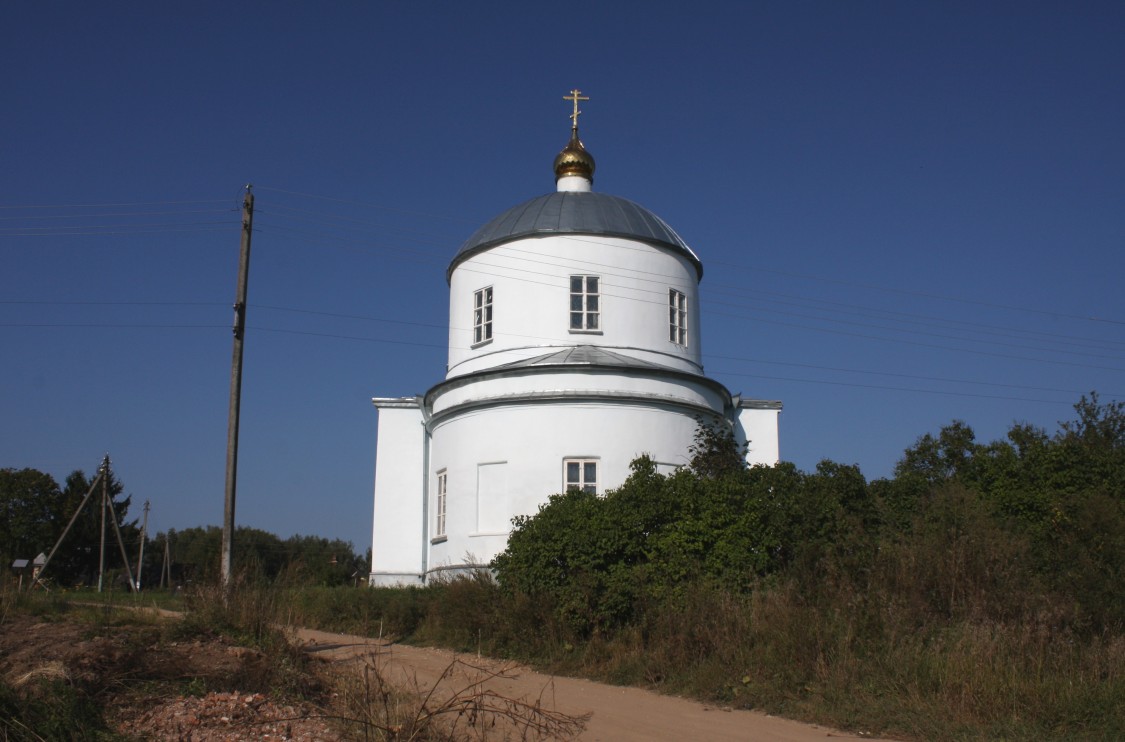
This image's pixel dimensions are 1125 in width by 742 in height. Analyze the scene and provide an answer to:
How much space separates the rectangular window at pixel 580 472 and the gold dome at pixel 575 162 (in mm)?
9088

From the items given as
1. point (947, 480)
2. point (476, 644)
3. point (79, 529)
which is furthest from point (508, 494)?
point (79, 529)

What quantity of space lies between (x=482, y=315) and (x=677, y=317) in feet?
14.7

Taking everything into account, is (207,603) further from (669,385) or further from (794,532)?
(669,385)

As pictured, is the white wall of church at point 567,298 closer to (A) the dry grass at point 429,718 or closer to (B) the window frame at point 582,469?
(B) the window frame at point 582,469

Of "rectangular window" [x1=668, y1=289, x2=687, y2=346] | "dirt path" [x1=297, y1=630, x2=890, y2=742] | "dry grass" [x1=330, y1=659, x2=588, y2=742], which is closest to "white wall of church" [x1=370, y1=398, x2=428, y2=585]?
"rectangular window" [x1=668, y1=289, x2=687, y2=346]

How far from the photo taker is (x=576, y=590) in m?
13.5

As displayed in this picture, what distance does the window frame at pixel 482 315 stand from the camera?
77.4 ft

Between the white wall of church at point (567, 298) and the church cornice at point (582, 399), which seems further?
the white wall of church at point (567, 298)

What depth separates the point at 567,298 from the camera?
2286 cm

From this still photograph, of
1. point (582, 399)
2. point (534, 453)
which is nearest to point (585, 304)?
point (582, 399)

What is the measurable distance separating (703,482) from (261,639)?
6.78m

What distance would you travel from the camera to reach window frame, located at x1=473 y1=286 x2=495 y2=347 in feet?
77.4

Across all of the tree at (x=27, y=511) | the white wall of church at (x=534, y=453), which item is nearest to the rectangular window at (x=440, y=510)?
the white wall of church at (x=534, y=453)

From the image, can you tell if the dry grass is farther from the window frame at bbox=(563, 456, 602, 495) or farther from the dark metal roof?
the dark metal roof
